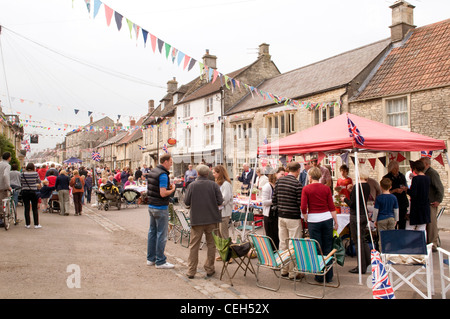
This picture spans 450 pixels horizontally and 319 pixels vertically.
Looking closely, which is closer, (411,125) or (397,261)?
(397,261)

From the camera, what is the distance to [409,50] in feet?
54.3

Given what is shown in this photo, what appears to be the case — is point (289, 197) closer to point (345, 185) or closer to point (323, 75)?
point (345, 185)

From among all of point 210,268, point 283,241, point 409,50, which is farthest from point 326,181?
point 409,50

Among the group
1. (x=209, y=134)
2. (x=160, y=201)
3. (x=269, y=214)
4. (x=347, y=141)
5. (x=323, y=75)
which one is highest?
(x=323, y=75)

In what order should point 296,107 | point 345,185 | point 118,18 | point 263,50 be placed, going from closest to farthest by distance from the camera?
point 118,18
point 345,185
point 296,107
point 263,50

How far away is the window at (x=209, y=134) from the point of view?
27.4 m

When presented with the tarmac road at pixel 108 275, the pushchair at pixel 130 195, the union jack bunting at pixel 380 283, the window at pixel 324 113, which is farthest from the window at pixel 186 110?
the union jack bunting at pixel 380 283

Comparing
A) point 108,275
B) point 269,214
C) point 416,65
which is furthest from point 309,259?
Answer: point 416,65

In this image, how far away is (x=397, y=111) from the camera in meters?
15.1

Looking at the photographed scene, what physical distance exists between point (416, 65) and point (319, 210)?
515 inches

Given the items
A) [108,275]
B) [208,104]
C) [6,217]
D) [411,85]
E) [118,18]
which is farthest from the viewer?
[208,104]

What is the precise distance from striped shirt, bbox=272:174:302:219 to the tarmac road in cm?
107

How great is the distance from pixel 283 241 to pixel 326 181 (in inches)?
153
